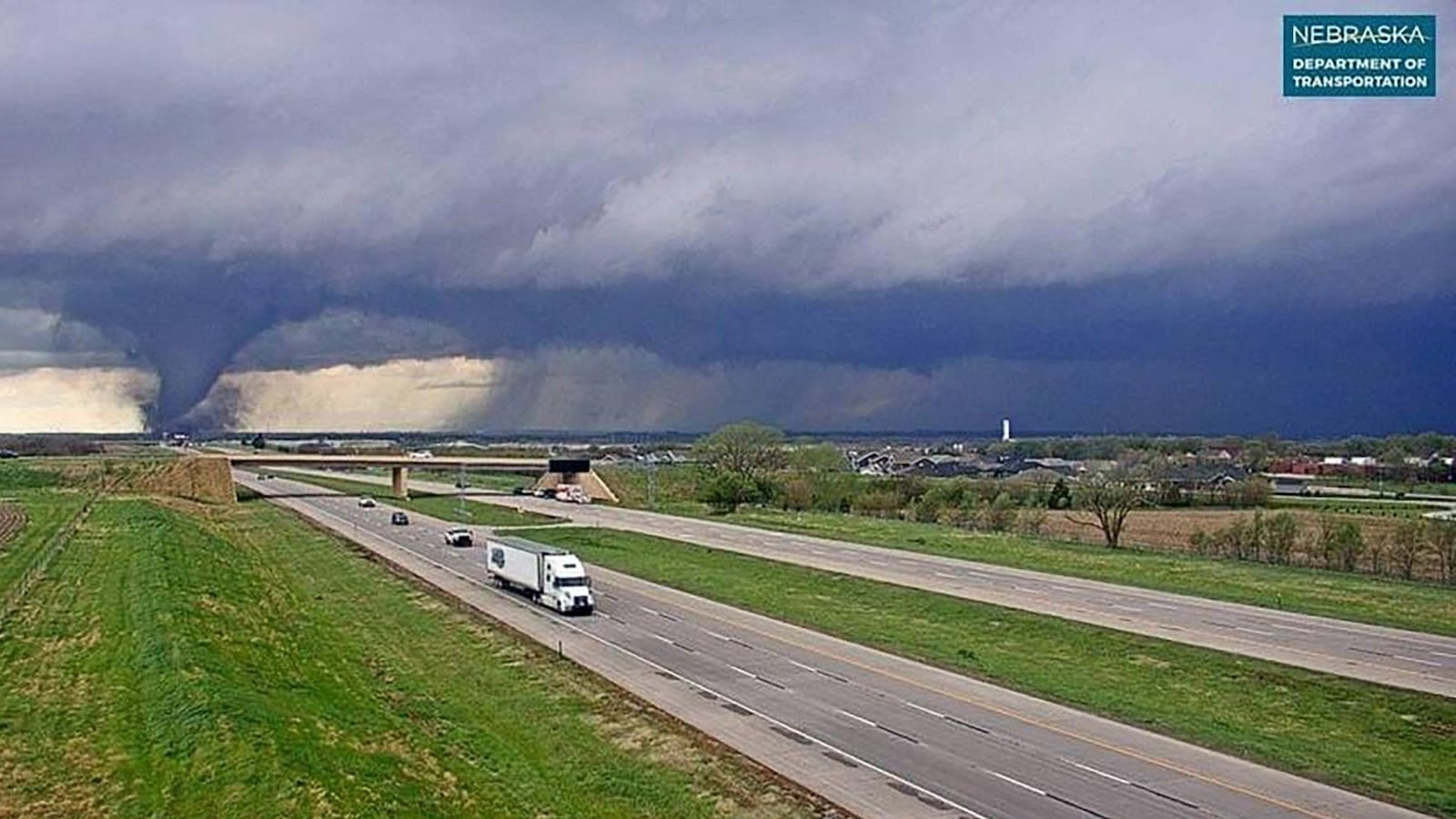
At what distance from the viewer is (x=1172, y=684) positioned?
4009 cm

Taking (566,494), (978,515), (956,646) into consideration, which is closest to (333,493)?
(566,494)

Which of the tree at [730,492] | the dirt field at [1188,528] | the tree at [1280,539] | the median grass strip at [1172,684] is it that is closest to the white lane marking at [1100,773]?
the median grass strip at [1172,684]

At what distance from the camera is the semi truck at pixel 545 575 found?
178ft

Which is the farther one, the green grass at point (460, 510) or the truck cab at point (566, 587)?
the green grass at point (460, 510)

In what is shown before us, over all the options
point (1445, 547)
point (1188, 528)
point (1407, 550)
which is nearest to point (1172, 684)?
point (1445, 547)

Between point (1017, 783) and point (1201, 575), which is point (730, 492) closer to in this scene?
point (1201, 575)

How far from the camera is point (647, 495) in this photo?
148000mm

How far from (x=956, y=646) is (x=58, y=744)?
3005 cm

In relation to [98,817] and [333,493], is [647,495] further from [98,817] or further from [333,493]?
[98,817]

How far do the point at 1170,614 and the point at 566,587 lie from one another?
86.9 ft

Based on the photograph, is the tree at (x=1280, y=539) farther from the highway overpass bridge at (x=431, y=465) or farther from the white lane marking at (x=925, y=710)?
the highway overpass bridge at (x=431, y=465)

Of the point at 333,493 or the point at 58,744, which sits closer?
the point at 58,744

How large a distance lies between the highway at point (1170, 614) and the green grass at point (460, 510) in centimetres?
2609

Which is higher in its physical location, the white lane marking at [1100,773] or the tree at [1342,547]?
the tree at [1342,547]
